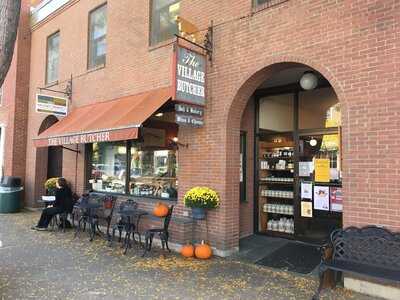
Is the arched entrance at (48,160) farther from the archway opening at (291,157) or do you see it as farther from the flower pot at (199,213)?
the flower pot at (199,213)

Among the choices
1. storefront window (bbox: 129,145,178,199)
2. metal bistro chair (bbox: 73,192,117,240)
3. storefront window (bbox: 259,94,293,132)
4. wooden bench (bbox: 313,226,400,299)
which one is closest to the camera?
wooden bench (bbox: 313,226,400,299)

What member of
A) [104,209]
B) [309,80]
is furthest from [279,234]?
[104,209]

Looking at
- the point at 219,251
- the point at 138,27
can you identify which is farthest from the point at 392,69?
the point at 138,27

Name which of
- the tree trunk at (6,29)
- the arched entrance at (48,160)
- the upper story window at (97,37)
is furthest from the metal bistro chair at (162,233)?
the arched entrance at (48,160)

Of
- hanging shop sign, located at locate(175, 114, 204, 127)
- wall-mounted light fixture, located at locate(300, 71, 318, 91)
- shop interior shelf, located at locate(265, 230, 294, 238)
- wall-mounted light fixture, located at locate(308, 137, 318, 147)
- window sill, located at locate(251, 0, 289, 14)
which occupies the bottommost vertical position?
shop interior shelf, located at locate(265, 230, 294, 238)

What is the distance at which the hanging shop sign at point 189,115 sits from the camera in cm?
700

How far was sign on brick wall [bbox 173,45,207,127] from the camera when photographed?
267 inches

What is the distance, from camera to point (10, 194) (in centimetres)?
1361

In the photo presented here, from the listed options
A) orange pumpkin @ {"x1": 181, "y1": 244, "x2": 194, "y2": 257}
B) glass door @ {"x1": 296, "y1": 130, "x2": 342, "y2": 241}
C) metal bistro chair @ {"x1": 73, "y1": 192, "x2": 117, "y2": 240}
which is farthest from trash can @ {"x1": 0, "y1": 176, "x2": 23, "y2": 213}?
glass door @ {"x1": 296, "y1": 130, "x2": 342, "y2": 241}

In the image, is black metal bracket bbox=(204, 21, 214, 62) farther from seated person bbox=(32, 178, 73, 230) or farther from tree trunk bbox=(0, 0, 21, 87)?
seated person bbox=(32, 178, 73, 230)

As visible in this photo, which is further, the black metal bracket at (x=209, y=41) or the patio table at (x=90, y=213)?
the patio table at (x=90, y=213)

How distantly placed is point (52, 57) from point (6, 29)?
31.4 ft

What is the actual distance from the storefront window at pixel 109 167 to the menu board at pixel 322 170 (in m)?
5.05

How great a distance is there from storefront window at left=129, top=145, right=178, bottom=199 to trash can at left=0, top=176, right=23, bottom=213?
605cm
